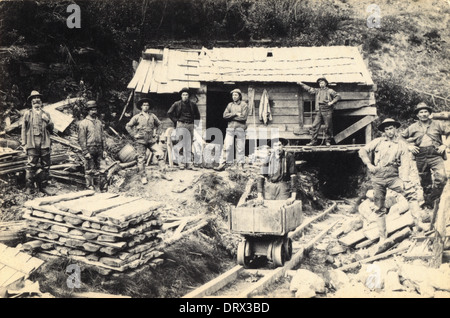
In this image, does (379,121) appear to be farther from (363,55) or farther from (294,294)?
(294,294)

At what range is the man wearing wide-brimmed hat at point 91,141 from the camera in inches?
358

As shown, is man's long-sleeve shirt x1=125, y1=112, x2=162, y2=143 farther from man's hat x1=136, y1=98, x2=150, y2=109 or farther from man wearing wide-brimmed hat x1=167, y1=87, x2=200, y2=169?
man wearing wide-brimmed hat x1=167, y1=87, x2=200, y2=169

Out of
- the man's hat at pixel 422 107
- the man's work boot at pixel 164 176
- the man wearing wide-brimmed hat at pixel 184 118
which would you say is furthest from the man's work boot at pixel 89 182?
the man's hat at pixel 422 107

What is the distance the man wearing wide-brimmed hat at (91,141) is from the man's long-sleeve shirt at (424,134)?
225 inches

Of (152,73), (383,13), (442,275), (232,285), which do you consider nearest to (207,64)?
(152,73)

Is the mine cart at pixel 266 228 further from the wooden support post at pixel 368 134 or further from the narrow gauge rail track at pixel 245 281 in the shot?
the wooden support post at pixel 368 134

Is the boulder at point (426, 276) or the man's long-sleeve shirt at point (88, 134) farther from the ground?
the man's long-sleeve shirt at point (88, 134)

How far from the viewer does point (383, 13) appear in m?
9.04

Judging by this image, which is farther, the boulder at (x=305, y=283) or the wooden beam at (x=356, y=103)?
the wooden beam at (x=356, y=103)

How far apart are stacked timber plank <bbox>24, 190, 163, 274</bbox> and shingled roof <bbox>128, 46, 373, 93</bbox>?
2591 millimetres

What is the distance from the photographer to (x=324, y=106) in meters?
9.20

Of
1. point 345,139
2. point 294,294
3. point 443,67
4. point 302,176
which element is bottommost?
point 294,294

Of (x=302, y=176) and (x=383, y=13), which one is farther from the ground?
(x=383, y=13)

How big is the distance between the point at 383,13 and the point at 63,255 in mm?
7244
